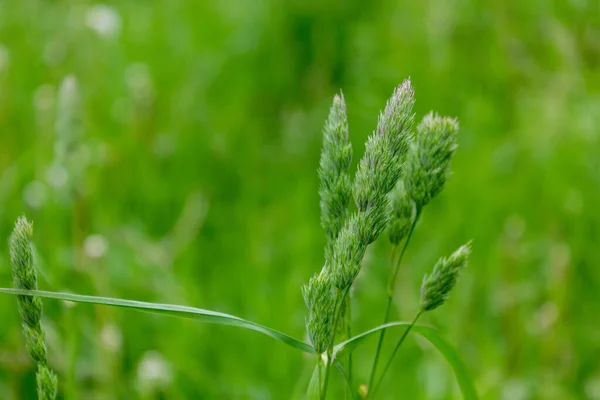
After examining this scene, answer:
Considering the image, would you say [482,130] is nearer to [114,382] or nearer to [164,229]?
[164,229]

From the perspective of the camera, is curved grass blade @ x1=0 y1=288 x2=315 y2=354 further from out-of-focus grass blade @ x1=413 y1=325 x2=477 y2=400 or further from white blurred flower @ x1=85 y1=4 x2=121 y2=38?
white blurred flower @ x1=85 y1=4 x2=121 y2=38

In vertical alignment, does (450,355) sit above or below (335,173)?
below

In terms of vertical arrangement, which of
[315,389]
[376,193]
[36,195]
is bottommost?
[315,389]

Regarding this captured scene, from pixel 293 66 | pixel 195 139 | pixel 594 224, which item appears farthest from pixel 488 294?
pixel 293 66

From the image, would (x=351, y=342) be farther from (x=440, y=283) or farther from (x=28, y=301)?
(x=28, y=301)

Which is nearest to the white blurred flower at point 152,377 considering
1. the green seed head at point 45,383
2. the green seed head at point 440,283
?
the green seed head at point 45,383

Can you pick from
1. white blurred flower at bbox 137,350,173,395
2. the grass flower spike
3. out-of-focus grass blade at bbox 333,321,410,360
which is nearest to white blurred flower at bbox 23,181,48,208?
white blurred flower at bbox 137,350,173,395

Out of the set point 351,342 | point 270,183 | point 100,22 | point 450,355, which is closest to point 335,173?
point 351,342

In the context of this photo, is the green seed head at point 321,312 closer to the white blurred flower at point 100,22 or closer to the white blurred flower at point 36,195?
the white blurred flower at point 36,195
